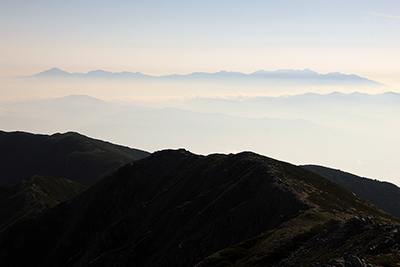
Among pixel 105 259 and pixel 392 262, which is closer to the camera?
pixel 392 262

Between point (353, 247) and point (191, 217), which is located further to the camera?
point (191, 217)

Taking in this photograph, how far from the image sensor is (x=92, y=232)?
523 ft

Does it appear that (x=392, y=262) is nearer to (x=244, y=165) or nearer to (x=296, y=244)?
(x=296, y=244)

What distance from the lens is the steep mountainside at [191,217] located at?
82250 millimetres

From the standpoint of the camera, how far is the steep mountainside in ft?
270

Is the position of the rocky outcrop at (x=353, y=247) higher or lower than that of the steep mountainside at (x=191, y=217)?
higher

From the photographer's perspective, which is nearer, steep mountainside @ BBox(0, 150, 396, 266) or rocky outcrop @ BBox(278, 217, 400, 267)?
rocky outcrop @ BBox(278, 217, 400, 267)

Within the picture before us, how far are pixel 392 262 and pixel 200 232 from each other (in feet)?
214

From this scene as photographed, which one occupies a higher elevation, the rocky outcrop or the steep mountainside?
the rocky outcrop

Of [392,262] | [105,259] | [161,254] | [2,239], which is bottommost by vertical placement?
[2,239]

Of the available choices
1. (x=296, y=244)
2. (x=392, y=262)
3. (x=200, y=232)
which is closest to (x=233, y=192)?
(x=200, y=232)

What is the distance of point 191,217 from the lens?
11456 centimetres

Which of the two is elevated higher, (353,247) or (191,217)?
(353,247)

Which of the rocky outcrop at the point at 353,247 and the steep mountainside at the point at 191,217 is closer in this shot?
the rocky outcrop at the point at 353,247
